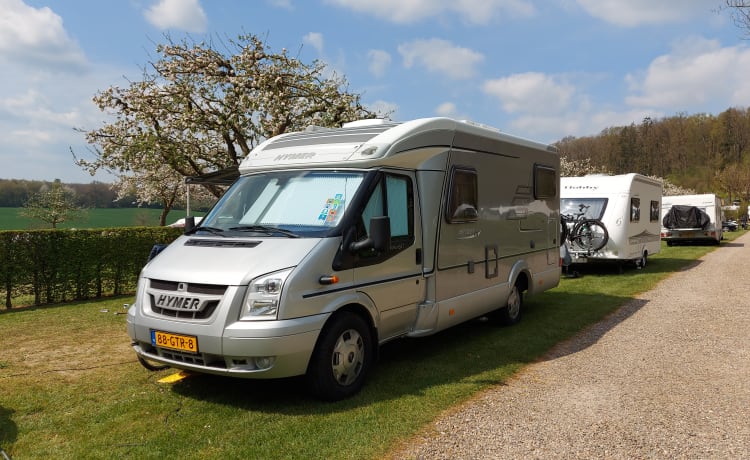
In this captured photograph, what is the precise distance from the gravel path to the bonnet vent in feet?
6.95

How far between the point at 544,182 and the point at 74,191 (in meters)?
45.1

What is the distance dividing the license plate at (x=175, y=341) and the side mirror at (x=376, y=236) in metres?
1.52

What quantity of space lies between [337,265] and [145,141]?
39.6 ft

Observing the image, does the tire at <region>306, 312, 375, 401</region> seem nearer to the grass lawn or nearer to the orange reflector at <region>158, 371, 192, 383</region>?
the grass lawn

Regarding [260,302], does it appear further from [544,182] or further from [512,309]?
[544,182]

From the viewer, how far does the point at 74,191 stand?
44781mm

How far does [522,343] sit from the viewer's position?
7043 millimetres

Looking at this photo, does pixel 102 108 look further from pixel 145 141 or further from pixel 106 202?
pixel 106 202

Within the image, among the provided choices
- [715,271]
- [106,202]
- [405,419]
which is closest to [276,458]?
[405,419]

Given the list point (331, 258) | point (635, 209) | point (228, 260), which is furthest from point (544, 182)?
point (635, 209)

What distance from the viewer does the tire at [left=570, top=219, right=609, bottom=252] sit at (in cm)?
1362

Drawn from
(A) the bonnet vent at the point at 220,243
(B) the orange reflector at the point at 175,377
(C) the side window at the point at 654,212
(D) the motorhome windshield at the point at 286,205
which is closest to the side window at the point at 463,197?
(D) the motorhome windshield at the point at 286,205

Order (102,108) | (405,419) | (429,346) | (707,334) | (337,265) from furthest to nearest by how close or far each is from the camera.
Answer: (102,108)
(707,334)
(429,346)
(337,265)
(405,419)

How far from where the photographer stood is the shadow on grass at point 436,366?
16.1 ft
